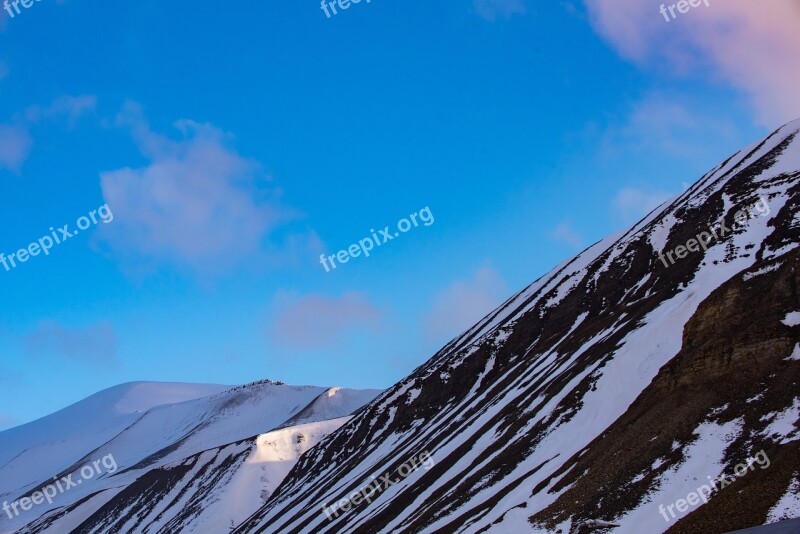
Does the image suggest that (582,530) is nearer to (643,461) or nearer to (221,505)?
(643,461)

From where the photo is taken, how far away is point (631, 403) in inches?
1640

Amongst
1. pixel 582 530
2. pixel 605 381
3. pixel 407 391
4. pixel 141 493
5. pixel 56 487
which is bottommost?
pixel 582 530

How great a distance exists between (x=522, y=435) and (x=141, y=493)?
122 meters

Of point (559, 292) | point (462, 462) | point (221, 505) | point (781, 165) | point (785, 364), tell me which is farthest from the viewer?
point (221, 505)

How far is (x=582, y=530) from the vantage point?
29.1 metres

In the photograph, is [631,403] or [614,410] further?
[614,410]

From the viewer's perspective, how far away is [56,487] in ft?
637

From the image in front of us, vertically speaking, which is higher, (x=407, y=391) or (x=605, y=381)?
(x=407, y=391)

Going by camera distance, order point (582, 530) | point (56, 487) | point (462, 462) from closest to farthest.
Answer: point (582, 530) < point (462, 462) < point (56, 487)

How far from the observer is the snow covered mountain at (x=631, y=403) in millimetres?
28984

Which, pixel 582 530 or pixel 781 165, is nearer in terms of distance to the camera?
pixel 582 530

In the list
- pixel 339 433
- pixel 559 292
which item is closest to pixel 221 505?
pixel 339 433

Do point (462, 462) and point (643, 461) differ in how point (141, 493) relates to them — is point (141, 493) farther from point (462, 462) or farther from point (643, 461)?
point (643, 461)

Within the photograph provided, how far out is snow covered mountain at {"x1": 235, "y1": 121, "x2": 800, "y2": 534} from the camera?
29.0 metres
